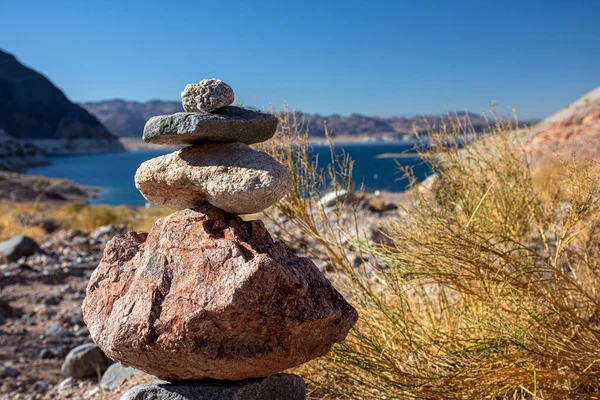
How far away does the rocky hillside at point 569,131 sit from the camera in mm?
9844

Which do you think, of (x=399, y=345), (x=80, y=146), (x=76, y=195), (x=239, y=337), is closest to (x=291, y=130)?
(x=399, y=345)

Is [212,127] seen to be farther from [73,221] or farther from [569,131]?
[569,131]

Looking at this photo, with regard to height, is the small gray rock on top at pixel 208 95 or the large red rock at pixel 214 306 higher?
the small gray rock on top at pixel 208 95

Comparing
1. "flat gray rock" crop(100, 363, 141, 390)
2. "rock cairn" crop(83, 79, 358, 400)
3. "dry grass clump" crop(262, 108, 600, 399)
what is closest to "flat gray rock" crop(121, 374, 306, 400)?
"rock cairn" crop(83, 79, 358, 400)

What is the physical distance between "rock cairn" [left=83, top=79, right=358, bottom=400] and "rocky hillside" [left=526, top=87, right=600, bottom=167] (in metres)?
7.04

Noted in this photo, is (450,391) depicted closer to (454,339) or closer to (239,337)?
(454,339)

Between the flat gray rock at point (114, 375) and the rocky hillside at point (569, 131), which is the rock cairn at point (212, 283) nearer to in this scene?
the flat gray rock at point (114, 375)

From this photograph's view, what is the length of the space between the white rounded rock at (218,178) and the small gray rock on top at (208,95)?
22cm

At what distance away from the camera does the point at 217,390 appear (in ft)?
8.61

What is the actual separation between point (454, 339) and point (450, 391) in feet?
0.88

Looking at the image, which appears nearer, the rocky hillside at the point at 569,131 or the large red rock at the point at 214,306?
the large red rock at the point at 214,306

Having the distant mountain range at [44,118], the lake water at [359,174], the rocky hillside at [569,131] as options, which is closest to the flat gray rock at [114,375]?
the lake water at [359,174]

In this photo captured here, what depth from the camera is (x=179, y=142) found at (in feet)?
9.64

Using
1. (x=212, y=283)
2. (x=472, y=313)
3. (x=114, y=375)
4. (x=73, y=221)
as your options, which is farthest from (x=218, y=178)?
(x=73, y=221)
